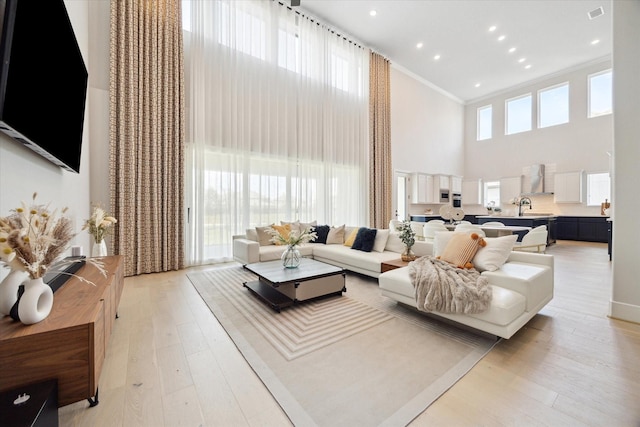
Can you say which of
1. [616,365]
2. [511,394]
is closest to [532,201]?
[616,365]

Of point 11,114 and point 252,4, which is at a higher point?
point 252,4

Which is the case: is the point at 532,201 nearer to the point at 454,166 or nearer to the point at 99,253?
the point at 454,166

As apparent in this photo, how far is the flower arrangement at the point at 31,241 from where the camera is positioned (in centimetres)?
112

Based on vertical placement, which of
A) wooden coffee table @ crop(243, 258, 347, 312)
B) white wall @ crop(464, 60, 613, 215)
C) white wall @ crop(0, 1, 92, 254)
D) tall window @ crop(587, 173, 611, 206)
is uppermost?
white wall @ crop(464, 60, 613, 215)

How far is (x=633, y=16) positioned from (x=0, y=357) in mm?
5209

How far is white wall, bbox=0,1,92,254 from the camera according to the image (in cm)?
149

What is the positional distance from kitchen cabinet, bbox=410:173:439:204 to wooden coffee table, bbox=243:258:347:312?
21.0 ft

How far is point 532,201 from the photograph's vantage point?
29.7 ft

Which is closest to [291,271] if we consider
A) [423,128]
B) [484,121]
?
[423,128]

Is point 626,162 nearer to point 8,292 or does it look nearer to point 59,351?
point 59,351

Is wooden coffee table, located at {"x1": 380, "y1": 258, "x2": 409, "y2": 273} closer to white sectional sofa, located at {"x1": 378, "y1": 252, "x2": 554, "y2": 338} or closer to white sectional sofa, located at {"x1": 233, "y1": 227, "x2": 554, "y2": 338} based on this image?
white sectional sofa, located at {"x1": 233, "y1": 227, "x2": 554, "y2": 338}

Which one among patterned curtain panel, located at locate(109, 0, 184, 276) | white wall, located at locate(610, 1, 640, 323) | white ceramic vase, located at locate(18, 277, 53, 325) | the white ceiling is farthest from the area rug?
the white ceiling

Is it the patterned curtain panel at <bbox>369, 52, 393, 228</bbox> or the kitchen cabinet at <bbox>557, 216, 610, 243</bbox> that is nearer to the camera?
the patterned curtain panel at <bbox>369, 52, 393, 228</bbox>

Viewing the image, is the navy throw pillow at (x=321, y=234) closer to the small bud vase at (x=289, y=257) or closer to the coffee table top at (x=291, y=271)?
the coffee table top at (x=291, y=271)
